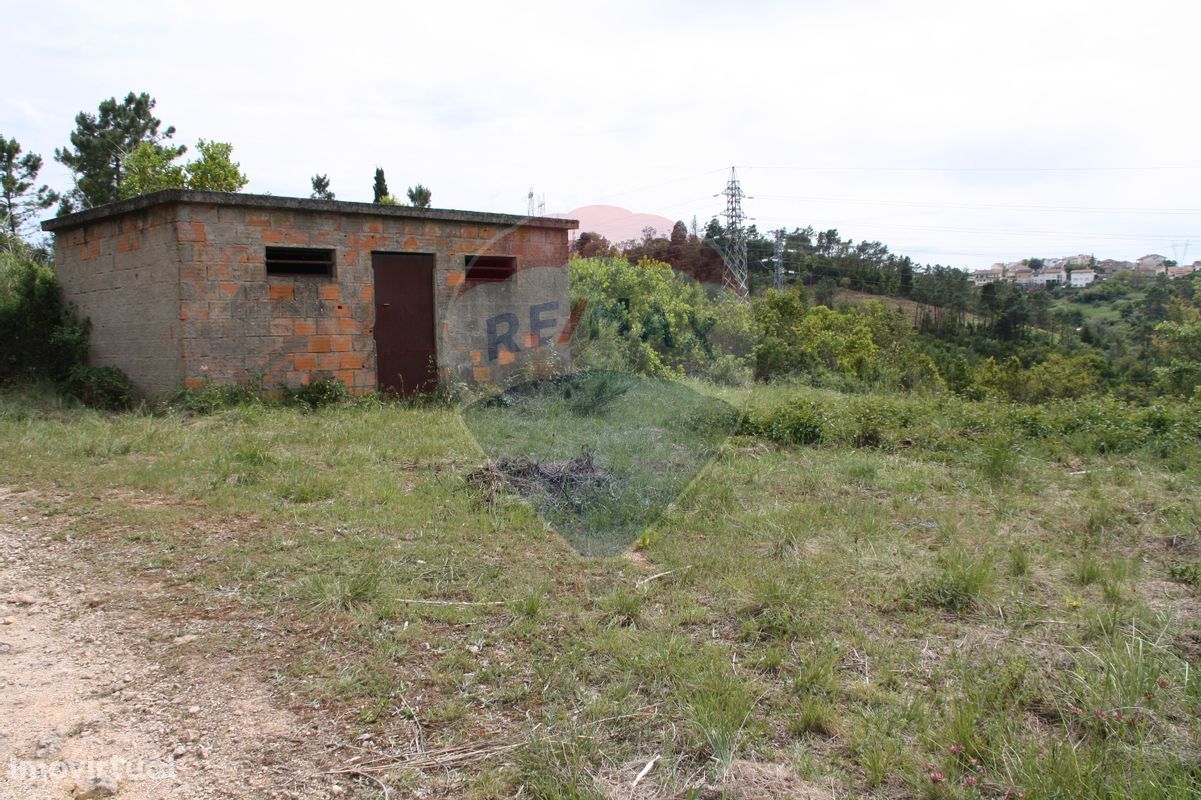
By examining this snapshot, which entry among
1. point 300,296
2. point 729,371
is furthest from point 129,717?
A: point 300,296

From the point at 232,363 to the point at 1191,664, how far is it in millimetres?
8444

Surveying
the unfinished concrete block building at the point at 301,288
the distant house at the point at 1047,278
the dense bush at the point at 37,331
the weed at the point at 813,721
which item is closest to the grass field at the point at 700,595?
the weed at the point at 813,721

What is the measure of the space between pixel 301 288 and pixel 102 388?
257cm

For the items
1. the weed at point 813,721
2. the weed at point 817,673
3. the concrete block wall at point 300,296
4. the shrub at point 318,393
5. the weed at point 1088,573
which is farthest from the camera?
the shrub at point 318,393

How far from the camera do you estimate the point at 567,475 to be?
5086 millimetres

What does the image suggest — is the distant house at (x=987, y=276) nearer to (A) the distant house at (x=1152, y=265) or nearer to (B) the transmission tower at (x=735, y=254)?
(A) the distant house at (x=1152, y=265)

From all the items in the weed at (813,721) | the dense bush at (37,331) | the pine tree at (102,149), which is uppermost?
the pine tree at (102,149)

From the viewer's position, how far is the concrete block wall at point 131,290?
Result: 8125mm

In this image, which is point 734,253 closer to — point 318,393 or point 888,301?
point 318,393

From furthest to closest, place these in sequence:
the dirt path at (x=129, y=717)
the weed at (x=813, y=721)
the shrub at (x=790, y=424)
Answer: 1. the shrub at (x=790, y=424)
2. the weed at (x=813, y=721)
3. the dirt path at (x=129, y=717)

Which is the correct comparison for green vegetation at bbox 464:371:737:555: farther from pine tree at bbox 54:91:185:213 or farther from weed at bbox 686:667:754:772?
pine tree at bbox 54:91:185:213

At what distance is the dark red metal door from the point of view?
9.33 metres

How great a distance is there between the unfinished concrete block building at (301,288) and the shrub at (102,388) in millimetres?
169

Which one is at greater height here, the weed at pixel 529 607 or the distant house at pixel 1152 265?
the distant house at pixel 1152 265
